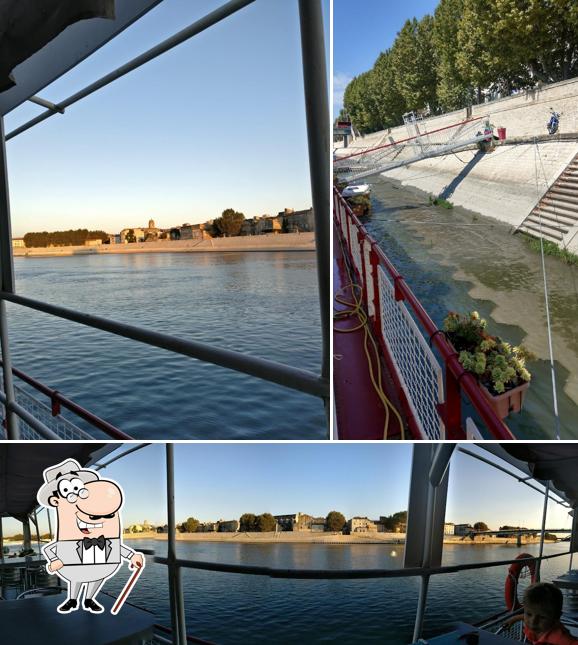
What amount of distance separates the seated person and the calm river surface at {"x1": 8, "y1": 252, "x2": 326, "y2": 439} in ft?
7.09

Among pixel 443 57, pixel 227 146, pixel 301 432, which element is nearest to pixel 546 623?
pixel 443 57

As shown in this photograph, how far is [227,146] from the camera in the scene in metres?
13.2

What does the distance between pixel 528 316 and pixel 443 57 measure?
632 mm

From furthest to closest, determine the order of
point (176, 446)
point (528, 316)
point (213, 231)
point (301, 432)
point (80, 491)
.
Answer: point (213, 231) → point (301, 432) → point (176, 446) → point (80, 491) → point (528, 316)

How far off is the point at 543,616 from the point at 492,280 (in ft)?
3.07

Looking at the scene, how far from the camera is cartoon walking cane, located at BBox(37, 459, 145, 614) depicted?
155 cm

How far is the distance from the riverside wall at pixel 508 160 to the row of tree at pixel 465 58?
0.10 feet

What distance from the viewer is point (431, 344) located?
131cm

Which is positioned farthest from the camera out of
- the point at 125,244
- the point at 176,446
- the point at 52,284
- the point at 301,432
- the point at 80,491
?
the point at 52,284

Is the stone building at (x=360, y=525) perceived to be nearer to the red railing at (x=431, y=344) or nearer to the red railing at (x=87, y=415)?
the red railing at (x=431, y=344)

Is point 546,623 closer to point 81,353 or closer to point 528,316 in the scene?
point 528,316

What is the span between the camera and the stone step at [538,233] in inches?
47.9

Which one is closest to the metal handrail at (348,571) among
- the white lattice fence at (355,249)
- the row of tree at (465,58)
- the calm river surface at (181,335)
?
the white lattice fence at (355,249)

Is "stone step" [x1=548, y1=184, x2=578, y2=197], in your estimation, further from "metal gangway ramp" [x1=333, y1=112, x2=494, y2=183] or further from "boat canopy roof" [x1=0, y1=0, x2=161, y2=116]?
"boat canopy roof" [x1=0, y1=0, x2=161, y2=116]
